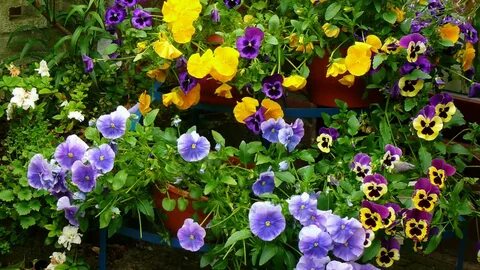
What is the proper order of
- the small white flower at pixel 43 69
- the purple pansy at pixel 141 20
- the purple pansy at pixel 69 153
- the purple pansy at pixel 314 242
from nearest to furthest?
the purple pansy at pixel 314 242
the purple pansy at pixel 69 153
the purple pansy at pixel 141 20
the small white flower at pixel 43 69

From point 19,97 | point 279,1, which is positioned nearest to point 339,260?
point 279,1

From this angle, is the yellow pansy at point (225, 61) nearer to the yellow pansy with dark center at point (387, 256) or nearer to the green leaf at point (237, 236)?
the green leaf at point (237, 236)

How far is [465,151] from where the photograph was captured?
7.84ft

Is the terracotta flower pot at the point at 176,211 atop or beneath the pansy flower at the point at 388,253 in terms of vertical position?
beneath

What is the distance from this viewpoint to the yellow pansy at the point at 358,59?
2.34 meters

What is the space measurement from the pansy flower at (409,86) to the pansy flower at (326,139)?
0.83 feet

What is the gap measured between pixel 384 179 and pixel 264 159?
1.19 feet

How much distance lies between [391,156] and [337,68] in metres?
0.34

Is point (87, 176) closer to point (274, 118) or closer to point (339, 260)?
point (274, 118)

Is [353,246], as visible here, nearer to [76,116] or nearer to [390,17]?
[390,17]

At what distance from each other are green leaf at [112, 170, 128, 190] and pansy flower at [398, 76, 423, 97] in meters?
0.91

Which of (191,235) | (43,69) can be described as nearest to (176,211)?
(191,235)

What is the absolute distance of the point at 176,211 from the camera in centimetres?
234

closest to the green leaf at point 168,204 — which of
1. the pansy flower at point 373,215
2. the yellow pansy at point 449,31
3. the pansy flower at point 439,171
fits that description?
the pansy flower at point 373,215
